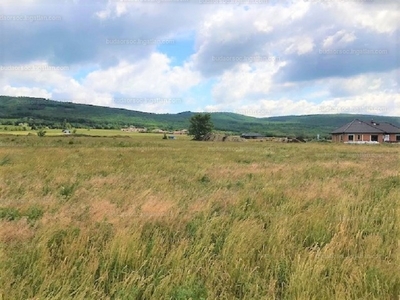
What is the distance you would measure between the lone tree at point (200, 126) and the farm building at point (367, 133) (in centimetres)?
3831

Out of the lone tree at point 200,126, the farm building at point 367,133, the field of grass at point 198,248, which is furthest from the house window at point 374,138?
the field of grass at point 198,248

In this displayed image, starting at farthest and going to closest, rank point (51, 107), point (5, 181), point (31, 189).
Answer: point (51, 107) → point (5, 181) → point (31, 189)

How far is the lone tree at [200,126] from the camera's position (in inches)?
4020

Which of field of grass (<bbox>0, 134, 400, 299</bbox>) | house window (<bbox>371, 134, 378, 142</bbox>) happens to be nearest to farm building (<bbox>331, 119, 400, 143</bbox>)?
house window (<bbox>371, 134, 378, 142</bbox>)

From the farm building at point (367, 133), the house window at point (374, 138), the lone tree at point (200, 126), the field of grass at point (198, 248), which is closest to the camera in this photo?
the field of grass at point (198, 248)

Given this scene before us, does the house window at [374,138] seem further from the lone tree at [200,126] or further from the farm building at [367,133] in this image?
the lone tree at [200,126]

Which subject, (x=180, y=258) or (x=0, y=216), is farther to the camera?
(x=0, y=216)

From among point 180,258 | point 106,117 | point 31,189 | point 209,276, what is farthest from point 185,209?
point 106,117

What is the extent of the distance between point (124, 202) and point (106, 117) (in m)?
198

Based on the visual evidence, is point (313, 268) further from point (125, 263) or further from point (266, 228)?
point (125, 263)

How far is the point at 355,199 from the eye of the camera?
315 inches

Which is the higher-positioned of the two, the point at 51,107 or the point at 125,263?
the point at 51,107

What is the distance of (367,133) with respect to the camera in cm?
8125

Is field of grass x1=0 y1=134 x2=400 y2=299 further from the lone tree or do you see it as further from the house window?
the lone tree
